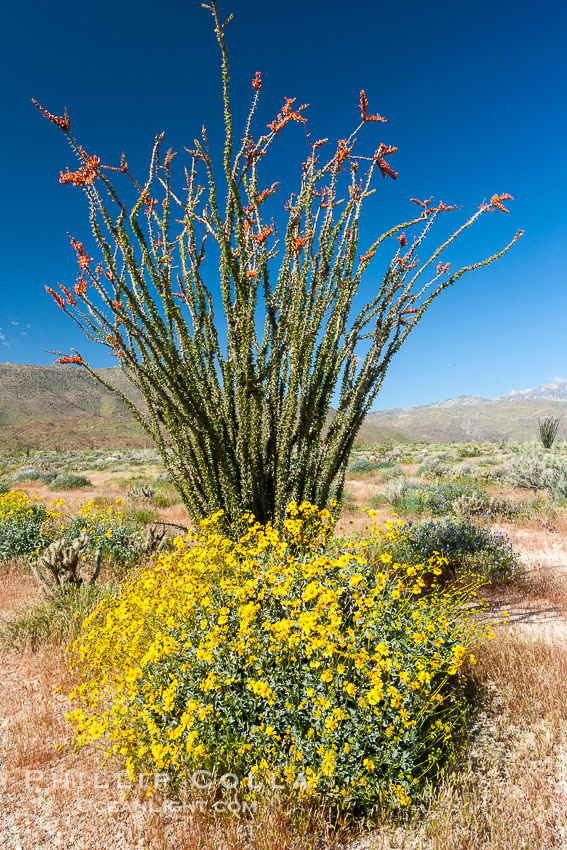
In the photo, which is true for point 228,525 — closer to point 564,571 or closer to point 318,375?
point 318,375

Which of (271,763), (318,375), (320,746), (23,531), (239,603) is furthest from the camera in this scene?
(23,531)

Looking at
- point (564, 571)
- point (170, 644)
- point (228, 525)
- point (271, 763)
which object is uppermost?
point (228, 525)

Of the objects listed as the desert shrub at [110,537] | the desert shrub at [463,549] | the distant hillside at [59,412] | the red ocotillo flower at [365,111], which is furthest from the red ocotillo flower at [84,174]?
the distant hillside at [59,412]

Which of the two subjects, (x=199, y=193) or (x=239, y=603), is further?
(x=199, y=193)

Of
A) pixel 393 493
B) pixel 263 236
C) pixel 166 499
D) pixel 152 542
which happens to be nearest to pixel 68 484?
pixel 166 499

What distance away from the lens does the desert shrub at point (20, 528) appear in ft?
22.7

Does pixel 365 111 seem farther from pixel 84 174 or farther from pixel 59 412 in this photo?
pixel 59 412

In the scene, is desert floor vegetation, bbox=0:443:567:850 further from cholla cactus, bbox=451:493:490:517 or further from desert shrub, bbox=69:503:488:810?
cholla cactus, bbox=451:493:490:517

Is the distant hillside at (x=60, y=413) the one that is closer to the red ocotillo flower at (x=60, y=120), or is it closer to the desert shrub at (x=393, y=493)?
the desert shrub at (x=393, y=493)

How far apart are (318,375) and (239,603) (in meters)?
2.30

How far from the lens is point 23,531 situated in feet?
23.6

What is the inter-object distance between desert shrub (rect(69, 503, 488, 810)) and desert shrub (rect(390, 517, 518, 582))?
9.03ft

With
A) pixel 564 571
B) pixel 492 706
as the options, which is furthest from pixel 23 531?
pixel 564 571

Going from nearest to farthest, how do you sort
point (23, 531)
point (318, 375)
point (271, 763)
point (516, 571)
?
point (271, 763) < point (318, 375) < point (516, 571) < point (23, 531)
